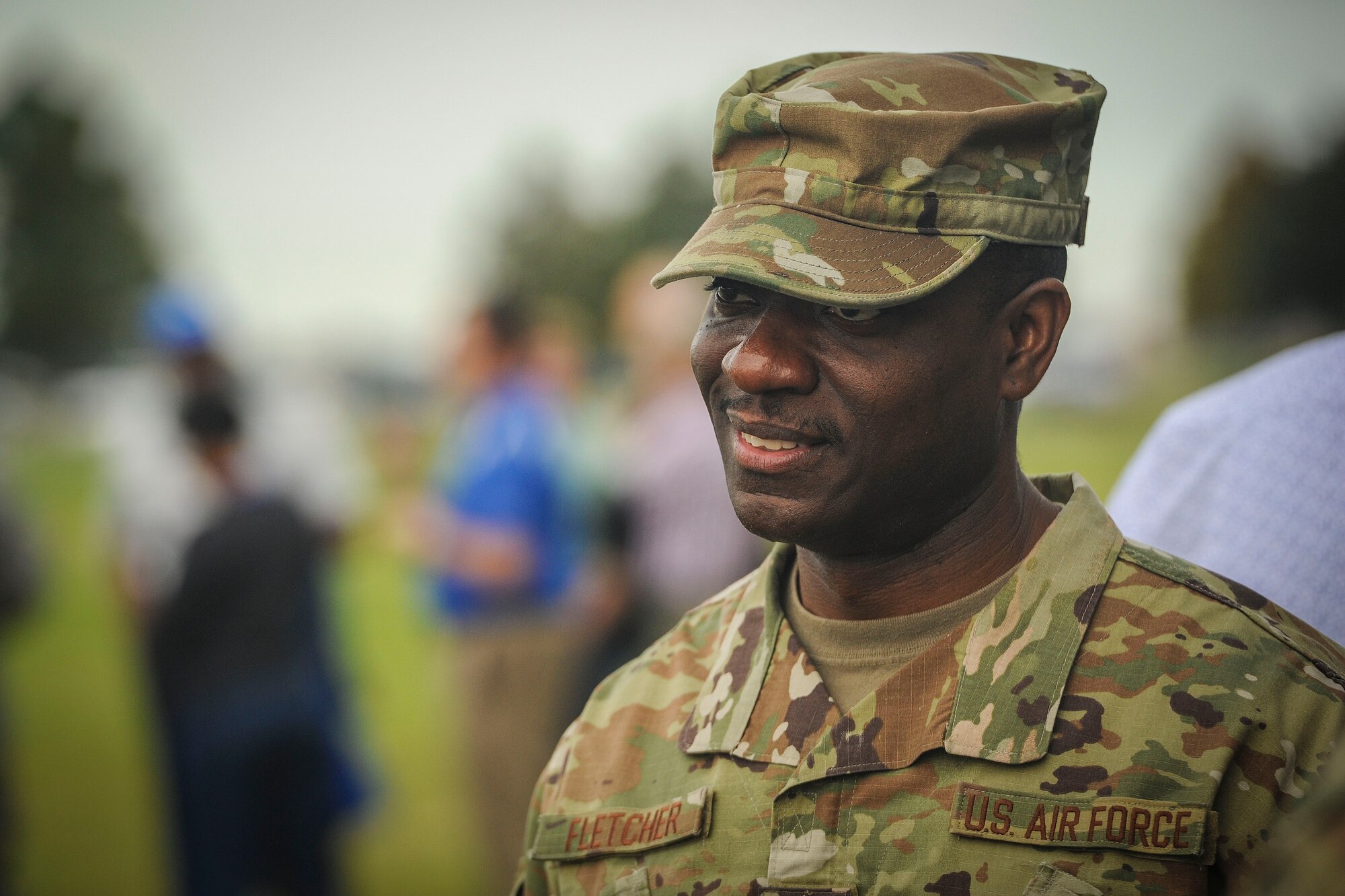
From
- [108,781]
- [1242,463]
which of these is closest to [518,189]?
[108,781]

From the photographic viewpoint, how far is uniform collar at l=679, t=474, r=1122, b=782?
5.42 ft

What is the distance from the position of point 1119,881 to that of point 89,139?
167 feet

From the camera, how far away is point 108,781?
775 centimetres

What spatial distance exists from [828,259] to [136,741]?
860 cm

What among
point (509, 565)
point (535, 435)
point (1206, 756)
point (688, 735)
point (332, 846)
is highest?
point (1206, 756)

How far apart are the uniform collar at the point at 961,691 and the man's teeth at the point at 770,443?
1.26ft

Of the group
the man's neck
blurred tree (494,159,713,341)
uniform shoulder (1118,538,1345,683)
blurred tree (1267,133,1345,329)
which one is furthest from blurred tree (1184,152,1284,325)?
the man's neck

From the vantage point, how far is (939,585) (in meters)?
1.80

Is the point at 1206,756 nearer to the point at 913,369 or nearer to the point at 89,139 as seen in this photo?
the point at 913,369

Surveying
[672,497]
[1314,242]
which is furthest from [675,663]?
[1314,242]

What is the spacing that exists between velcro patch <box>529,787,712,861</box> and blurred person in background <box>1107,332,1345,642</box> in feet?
4.14

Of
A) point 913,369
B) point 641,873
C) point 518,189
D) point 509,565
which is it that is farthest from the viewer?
point 518,189

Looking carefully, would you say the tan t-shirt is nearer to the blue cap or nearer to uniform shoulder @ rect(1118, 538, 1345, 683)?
uniform shoulder @ rect(1118, 538, 1345, 683)

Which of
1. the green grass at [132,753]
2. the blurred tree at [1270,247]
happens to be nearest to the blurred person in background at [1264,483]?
the green grass at [132,753]
